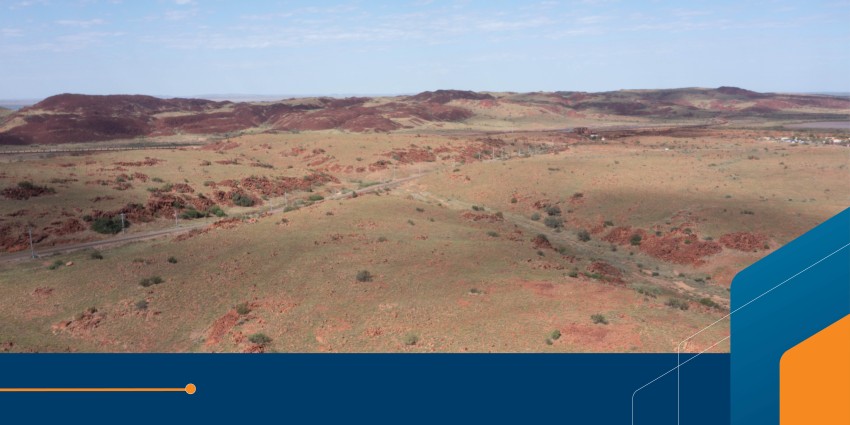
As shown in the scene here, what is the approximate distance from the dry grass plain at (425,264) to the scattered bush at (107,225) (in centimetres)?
102

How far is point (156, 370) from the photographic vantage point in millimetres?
6184

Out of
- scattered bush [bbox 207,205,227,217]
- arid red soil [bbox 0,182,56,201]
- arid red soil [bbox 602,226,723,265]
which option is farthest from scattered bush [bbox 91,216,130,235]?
arid red soil [bbox 602,226,723,265]

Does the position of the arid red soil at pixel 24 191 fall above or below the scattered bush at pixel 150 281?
above

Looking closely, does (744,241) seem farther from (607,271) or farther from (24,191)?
(24,191)

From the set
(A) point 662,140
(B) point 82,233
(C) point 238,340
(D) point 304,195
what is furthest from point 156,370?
(A) point 662,140

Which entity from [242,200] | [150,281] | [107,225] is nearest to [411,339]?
[150,281]

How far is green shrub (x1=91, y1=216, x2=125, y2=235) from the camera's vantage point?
126ft

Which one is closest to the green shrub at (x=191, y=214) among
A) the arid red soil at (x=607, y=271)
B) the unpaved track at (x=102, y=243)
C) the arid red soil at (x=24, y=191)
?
the unpaved track at (x=102, y=243)

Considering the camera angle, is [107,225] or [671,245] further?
[107,225]

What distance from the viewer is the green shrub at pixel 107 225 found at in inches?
1510

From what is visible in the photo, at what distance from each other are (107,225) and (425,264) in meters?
26.3

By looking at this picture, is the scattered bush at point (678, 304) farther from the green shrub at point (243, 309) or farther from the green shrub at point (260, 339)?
the green shrub at point (243, 309)

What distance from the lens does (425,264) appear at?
1075 inches

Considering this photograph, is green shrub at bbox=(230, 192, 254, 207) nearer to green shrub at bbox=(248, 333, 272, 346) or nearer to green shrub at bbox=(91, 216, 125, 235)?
green shrub at bbox=(91, 216, 125, 235)
